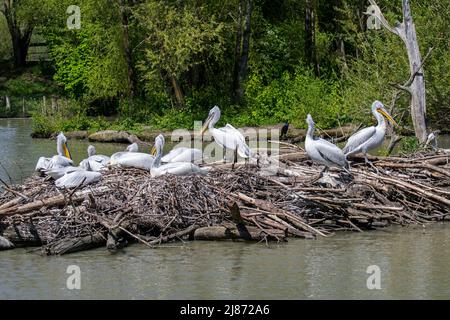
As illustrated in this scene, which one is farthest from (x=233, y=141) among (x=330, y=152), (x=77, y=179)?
(x=77, y=179)

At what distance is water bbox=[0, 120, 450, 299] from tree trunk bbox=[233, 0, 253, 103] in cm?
1900

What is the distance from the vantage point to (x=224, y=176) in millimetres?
13656

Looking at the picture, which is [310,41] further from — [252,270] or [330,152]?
[252,270]

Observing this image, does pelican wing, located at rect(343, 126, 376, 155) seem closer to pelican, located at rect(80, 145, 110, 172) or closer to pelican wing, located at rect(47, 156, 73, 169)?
pelican, located at rect(80, 145, 110, 172)

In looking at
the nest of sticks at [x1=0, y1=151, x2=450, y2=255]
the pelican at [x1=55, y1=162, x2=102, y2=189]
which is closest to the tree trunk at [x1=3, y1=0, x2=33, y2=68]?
the nest of sticks at [x1=0, y1=151, x2=450, y2=255]

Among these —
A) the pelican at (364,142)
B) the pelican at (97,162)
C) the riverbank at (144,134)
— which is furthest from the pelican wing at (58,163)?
the riverbank at (144,134)

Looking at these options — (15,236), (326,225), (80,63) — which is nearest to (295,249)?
(326,225)

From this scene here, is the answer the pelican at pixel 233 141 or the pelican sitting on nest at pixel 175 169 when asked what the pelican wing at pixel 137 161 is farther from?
the pelican at pixel 233 141

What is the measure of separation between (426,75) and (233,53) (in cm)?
1132

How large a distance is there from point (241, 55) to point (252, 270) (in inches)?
840

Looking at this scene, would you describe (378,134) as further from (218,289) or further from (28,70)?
(28,70)

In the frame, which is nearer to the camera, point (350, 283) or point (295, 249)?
point (350, 283)
